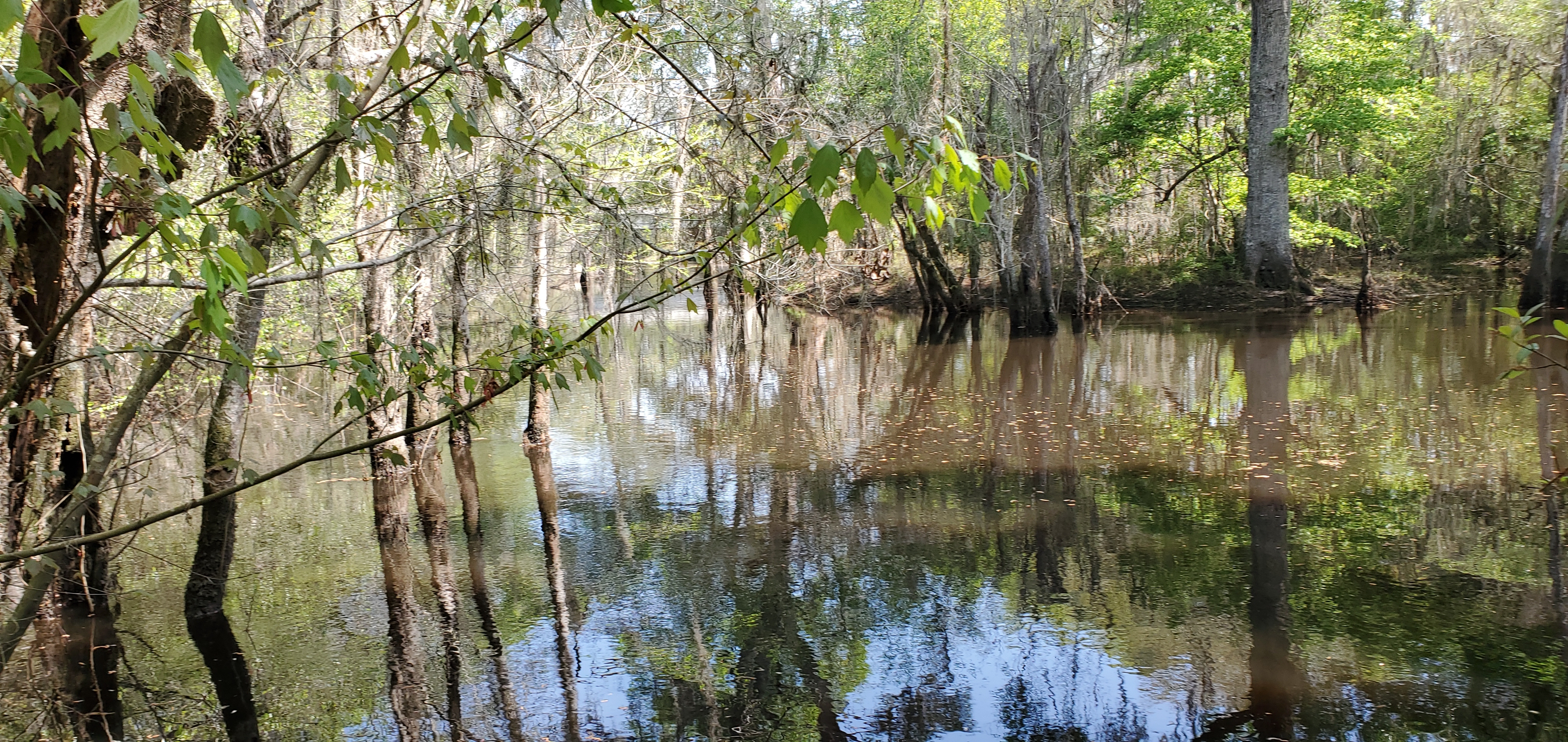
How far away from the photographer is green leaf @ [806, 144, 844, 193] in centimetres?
170

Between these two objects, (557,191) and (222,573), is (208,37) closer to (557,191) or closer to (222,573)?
(557,191)

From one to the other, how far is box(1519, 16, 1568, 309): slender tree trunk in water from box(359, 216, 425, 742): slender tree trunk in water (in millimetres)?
21327

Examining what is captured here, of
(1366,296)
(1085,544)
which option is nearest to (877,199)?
(1085,544)

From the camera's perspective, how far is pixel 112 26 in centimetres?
140

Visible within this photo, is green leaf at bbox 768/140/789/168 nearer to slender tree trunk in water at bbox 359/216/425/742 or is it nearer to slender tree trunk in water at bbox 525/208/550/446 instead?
slender tree trunk in water at bbox 359/216/425/742

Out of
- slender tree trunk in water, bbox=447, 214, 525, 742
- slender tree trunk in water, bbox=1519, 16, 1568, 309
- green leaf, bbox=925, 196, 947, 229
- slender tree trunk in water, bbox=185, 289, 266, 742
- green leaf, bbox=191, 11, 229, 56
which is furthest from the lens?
slender tree trunk in water, bbox=1519, 16, 1568, 309

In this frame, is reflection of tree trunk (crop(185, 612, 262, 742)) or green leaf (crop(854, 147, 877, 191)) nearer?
green leaf (crop(854, 147, 877, 191))

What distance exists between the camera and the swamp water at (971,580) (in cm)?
578

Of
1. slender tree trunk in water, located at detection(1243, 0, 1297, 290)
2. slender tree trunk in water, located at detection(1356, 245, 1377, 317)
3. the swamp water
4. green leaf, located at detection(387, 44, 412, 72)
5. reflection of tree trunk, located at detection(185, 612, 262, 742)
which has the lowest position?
reflection of tree trunk, located at detection(185, 612, 262, 742)

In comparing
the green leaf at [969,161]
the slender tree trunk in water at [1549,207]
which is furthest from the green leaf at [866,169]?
the slender tree trunk in water at [1549,207]

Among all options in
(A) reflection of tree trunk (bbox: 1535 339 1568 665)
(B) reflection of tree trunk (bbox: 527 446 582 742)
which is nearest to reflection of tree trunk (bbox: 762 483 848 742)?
(B) reflection of tree trunk (bbox: 527 446 582 742)

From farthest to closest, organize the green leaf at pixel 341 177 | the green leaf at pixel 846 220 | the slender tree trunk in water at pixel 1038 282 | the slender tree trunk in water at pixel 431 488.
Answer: the slender tree trunk in water at pixel 1038 282, the slender tree trunk in water at pixel 431 488, the green leaf at pixel 341 177, the green leaf at pixel 846 220

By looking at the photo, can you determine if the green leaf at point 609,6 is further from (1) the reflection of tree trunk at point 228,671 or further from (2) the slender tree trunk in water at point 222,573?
(1) the reflection of tree trunk at point 228,671

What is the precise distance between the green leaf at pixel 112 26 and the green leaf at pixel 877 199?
3.74 feet
